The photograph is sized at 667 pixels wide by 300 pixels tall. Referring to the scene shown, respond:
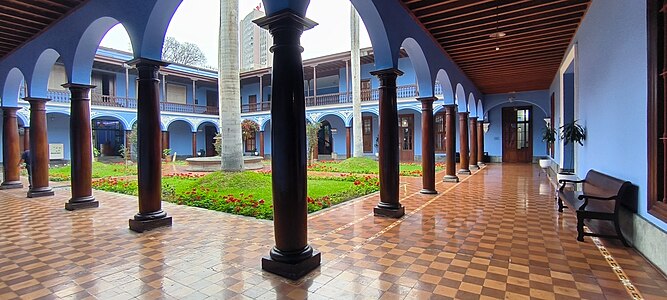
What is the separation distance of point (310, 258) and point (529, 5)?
573cm

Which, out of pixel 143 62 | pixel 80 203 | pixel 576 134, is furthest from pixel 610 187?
pixel 80 203

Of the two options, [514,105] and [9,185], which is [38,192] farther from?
[514,105]

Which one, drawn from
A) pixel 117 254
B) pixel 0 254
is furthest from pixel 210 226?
pixel 0 254

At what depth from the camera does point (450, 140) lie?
382 inches

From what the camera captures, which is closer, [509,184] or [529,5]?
[529,5]

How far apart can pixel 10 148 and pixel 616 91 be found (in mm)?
13307

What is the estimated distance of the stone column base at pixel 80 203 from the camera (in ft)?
21.0

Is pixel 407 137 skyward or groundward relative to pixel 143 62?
groundward

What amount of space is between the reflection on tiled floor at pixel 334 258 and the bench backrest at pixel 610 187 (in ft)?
1.87

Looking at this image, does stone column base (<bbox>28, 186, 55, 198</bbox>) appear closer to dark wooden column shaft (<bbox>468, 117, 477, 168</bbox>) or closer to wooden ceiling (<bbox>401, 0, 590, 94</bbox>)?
wooden ceiling (<bbox>401, 0, 590, 94</bbox>)

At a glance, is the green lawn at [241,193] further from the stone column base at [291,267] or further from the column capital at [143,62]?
the column capital at [143,62]

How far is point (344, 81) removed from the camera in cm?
2369

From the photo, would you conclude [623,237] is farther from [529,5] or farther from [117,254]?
[117,254]

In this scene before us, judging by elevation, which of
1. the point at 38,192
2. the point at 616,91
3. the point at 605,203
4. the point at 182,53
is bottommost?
the point at 38,192
